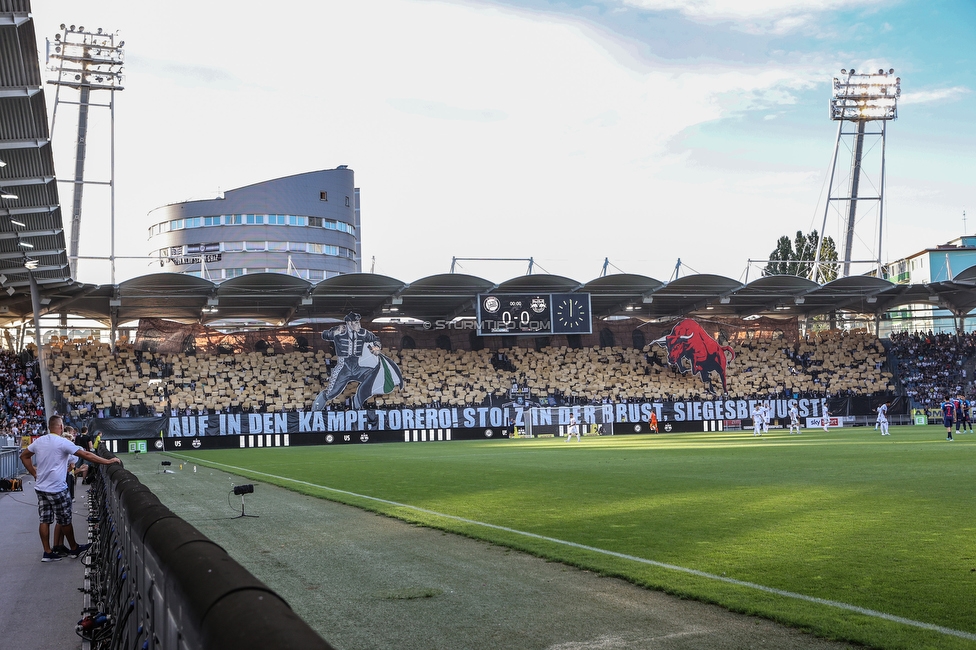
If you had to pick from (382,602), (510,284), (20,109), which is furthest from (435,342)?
(382,602)

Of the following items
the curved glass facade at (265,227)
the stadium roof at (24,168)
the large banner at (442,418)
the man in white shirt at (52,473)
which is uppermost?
the curved glass facade at (265,227)

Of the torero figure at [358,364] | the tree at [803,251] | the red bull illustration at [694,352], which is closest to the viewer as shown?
the torero figure at [358,364]

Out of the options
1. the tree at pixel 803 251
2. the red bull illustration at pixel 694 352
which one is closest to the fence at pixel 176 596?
the red bull illustration at pixel 694 352

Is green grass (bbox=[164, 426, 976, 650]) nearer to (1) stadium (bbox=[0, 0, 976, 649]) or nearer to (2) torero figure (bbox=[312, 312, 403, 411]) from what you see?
(1) stadium (bbox=[0, 0, 976, 649])

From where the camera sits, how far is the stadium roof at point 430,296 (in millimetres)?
53656

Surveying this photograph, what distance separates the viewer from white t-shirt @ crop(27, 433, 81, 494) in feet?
41.1

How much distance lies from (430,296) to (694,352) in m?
18.2

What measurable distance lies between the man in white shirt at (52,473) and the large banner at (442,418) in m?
37.3

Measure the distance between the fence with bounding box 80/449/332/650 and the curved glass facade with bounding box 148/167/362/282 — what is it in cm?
9660

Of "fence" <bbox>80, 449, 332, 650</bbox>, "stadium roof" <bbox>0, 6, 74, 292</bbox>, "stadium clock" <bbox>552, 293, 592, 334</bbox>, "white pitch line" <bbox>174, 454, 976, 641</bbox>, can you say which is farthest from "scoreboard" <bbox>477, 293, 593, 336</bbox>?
"fence" <bbox>80, 449, 332, 650</bbox>

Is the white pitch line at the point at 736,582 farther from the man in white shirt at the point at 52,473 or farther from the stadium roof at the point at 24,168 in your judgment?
the stadium roof at the point at 24,168

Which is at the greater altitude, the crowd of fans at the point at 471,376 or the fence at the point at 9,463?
the crowd of fans at the point at 471,376

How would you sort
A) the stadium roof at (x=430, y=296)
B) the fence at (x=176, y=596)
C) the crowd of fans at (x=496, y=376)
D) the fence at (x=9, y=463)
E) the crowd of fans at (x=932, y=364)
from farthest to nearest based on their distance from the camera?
the crowd of fans at (x=932, y=364), the stadium roof at (x=430, y=296), the crowd of fans at (x=496, y=376), the fence at (x=9, y=463), the fence at (x=176, y=596)

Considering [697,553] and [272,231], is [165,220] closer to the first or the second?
[272,231]
